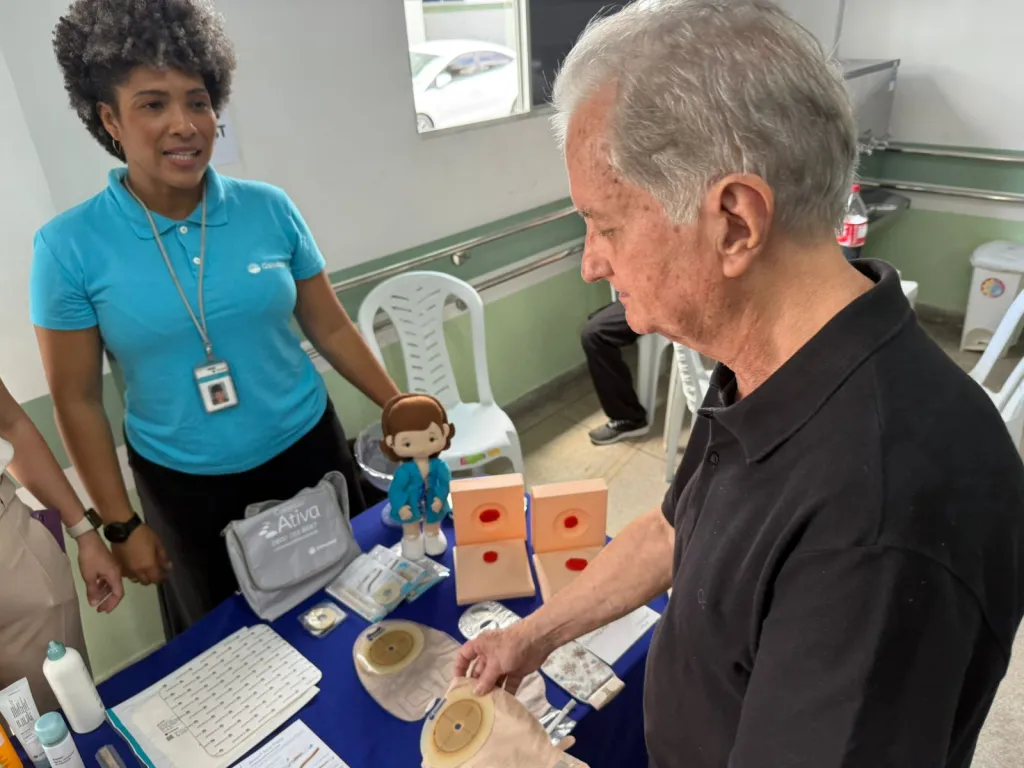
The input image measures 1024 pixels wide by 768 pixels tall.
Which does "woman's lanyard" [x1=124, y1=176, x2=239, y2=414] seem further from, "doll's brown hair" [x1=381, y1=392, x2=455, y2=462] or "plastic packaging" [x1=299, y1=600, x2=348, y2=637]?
"plastic packaging" [x1=299, y1=600, x2=348, y2=637]

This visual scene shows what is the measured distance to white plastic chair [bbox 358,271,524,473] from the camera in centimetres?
248

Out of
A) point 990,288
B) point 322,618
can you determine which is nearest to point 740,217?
point 322,618

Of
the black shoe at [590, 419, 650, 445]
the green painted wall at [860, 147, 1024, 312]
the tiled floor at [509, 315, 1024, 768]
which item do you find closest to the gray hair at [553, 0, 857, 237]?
the tiled floor at [509, 315, 1024, 768]

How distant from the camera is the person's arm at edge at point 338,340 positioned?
64.8 inches

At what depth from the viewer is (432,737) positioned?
0.97 metres

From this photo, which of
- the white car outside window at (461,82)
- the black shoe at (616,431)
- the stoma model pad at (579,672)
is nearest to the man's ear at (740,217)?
the stoma model pad at (579,672)

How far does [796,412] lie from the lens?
653 millimetres

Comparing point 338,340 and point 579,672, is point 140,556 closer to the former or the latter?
point 338,340

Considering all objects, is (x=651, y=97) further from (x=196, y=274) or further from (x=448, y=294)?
(x=448, y=294)

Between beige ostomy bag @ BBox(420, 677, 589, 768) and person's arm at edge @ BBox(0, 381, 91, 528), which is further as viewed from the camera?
person's arm at edge @ BBox(0, 381, 91, 528)

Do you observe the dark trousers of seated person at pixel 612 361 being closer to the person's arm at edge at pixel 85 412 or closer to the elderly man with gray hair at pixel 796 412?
the person's arm at edge at pixel 85 412

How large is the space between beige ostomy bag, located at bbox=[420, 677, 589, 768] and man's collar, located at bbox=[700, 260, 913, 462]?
0.51 metres

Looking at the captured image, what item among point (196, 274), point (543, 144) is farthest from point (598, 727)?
point (543, 144)

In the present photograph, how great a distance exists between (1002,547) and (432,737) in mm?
740
